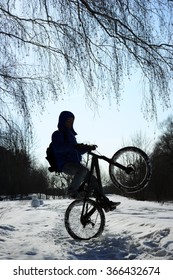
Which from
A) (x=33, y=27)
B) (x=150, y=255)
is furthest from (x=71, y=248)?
(x=33, y=27)

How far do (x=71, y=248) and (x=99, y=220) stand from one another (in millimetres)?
887

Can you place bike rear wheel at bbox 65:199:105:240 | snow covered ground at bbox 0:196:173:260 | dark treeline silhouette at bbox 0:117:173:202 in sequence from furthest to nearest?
dark treeline silhouette at bbox 0:117:173:202
bike rear wheel at bbox 65:199:105:240
snow covered ground at bbox 0:196:173:260

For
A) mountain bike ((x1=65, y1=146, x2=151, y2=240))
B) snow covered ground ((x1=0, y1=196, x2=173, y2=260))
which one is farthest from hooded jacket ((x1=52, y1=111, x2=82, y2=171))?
snow covered ground ((x1=0, y1=196, x2=173, y2=260))

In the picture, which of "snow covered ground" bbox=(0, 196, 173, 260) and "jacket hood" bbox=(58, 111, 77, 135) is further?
"jacket hood" bbox=(58, 111, 77, 135)

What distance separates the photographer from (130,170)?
22.8 ft

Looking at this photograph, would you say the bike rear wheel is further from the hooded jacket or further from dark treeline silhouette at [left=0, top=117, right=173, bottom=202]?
dark treeline silhouette at [left=0, top=117, right=173, bottom=202]

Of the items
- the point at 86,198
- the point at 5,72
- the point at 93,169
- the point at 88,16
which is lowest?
the point at 86,198

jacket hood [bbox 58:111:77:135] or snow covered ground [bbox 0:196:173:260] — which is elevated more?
jacket hood [bbox 58:111:77:135]

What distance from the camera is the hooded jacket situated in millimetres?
6824

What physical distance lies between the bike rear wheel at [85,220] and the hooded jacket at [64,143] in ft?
3.22

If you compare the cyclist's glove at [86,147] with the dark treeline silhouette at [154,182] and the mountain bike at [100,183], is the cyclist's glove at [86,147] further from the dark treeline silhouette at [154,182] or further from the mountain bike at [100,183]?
the dark treeline silhouette at [154,182]

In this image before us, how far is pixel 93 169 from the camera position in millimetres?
7223

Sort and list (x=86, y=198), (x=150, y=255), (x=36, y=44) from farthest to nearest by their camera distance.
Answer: (x=36, y=44) → (x=86, y=198) → (x=150, y=255)
